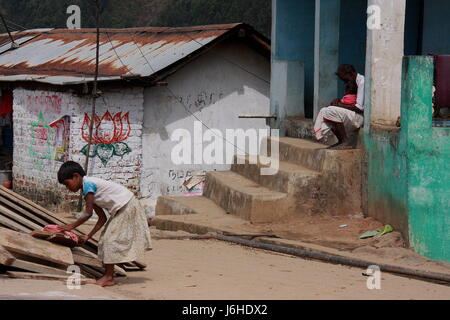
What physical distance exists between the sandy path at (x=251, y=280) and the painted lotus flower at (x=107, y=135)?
6.87 m

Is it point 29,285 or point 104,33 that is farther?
point 104,33

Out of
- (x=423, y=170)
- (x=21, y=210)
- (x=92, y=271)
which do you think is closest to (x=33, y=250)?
(x=92, y=271)

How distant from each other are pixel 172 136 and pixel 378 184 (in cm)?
732

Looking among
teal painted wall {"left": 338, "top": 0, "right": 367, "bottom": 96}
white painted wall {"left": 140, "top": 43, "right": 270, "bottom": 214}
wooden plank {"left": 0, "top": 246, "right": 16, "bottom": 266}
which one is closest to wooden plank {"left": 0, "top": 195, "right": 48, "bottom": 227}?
wooden plank {"left": 0, "top": 246, "right": 16, "bottom": 266}

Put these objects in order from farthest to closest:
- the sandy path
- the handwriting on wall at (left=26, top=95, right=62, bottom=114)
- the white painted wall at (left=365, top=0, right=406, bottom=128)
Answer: the handwriting on wall at (left=26, top=95, right=62, bottom=114) → the white painted wall at (left=365, top=0, right=406, bottom=128) → the sandy path

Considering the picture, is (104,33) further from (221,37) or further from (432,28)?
(432,28)

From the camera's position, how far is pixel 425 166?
9.83 m

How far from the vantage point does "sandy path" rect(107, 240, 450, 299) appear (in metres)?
7.32

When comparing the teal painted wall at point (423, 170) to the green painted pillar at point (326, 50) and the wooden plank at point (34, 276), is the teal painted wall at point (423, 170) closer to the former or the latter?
the green painted pillar at point (326, 50)

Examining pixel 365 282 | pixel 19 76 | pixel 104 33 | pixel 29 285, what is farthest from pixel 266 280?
pixel 104 33

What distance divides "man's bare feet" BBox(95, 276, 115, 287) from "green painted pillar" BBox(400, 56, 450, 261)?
12.4 feet

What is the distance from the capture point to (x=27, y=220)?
8117 millimetres

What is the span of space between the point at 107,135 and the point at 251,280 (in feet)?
29.9

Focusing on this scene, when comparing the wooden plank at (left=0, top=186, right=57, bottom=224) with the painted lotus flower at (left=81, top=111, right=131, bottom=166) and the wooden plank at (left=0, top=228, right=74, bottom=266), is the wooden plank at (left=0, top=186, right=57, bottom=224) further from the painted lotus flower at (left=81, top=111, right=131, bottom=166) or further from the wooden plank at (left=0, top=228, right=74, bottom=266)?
the painted lotus flower at (left=81, top=111, right=131, bottom=166)
